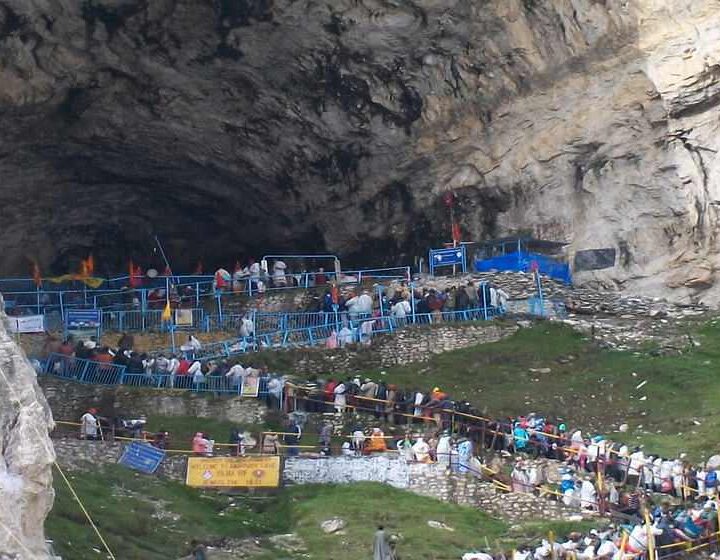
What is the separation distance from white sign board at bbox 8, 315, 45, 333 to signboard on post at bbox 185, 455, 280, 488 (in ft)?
29.0

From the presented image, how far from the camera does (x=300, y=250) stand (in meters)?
57.5

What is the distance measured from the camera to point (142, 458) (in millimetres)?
41375

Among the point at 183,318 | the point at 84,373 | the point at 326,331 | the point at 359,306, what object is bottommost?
the point at 84,373

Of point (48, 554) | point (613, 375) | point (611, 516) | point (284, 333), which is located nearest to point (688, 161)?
point (613, 375)

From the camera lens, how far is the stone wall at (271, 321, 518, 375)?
47.2 m

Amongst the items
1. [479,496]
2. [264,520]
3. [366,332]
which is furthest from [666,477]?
[366,332]

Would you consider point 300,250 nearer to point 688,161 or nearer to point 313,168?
point 313,168

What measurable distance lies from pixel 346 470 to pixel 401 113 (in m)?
13.6

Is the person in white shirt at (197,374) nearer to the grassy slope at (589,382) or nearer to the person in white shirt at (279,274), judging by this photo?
the grassy slope at (589,382)

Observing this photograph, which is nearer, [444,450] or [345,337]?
[444,450]

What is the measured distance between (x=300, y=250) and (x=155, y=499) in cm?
1867

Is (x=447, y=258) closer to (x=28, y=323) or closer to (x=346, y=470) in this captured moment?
(x=28, y=323)

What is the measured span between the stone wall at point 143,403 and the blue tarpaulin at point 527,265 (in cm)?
943

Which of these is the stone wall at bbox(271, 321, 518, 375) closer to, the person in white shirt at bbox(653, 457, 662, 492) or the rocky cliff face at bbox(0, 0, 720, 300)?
the rocky cliff face at bbox(0, 0, 720, 300)
